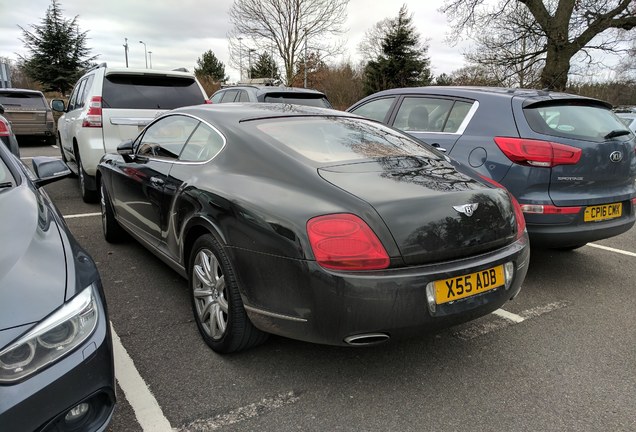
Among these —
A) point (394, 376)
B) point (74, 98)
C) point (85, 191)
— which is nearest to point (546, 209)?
point (394, 376)

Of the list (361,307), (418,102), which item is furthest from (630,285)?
(361,307)

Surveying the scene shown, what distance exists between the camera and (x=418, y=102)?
4.81 metres

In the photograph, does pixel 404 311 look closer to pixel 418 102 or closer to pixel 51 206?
pixel 51 206

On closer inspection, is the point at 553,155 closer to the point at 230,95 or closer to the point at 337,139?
the point at 337,139

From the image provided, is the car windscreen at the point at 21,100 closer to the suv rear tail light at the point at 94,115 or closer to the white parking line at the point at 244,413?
the suv rear tail light at the point at 94,115

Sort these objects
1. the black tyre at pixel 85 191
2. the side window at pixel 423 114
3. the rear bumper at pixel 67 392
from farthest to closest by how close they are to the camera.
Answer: the black tyre at pixel 85 191 → the side window at pixel 423 114 → the rear bumper at pixel 67 392

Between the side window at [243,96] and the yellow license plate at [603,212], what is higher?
the side window at [243,96]

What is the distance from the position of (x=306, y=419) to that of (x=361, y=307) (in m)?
0.61

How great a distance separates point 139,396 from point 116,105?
182 inches

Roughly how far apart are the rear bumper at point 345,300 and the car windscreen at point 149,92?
4.52 m

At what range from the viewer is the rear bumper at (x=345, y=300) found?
207 centimetres

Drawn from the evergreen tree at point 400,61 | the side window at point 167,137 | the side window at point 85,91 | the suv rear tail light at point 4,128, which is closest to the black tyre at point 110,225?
the side window at point 167,137

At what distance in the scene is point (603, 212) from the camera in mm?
3768

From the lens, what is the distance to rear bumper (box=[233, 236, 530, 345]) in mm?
2066
